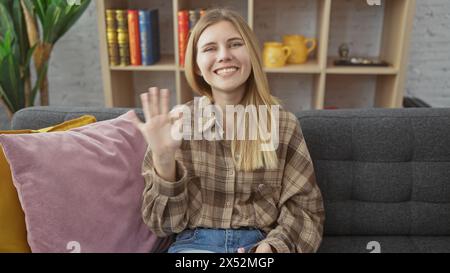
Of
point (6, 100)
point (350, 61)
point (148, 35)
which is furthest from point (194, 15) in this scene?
point (6, 100)

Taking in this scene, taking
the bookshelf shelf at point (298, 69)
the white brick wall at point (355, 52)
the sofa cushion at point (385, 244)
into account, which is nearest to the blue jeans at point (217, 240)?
the sofa cushion at point (385, 244)

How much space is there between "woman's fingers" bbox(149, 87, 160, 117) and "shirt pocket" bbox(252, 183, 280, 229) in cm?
38

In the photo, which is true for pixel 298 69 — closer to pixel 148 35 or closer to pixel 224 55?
pixel 148 35

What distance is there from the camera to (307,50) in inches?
78.3

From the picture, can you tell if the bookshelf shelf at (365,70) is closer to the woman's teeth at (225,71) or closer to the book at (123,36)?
the book at (123,36)

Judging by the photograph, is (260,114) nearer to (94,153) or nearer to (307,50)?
(94,153)

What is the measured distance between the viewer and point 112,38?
1874mm

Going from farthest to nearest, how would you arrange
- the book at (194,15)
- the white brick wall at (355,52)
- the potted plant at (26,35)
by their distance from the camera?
the white brick wall at (355,52) < the book at (194,15) < the potted plant at (26,35)

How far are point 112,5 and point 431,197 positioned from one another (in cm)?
157

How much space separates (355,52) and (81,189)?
1692 mm

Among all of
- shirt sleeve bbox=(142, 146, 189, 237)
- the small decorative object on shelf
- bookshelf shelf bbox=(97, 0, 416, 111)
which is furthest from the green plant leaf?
the small decorative object on shelf

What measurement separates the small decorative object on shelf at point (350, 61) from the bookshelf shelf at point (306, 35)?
33 millimetres

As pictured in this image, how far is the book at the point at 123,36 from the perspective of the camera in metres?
1.83

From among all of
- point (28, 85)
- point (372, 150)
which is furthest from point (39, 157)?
point (28, 85)
